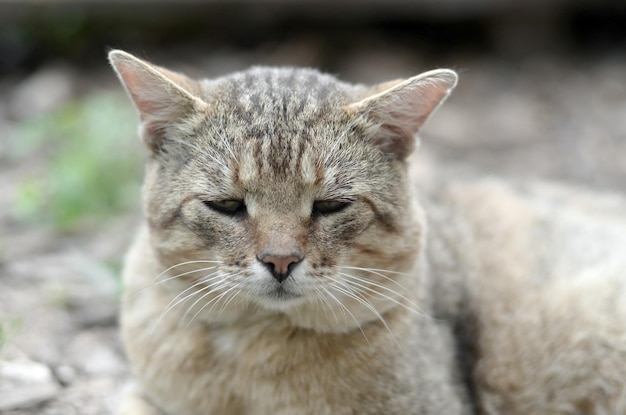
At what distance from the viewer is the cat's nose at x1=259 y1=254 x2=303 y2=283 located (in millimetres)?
3084

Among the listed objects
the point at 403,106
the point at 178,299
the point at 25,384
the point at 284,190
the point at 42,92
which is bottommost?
the point at 25,384

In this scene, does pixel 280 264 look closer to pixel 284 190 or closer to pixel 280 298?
pixel 280 298

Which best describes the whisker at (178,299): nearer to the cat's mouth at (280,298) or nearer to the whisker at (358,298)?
the cat's mouth at (280,298)

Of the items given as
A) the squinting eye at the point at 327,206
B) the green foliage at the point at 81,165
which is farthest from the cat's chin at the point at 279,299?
the green foliage at the point at 81,165

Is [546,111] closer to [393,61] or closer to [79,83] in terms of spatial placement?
[393,61]

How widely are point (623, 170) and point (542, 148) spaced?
794 millimetres

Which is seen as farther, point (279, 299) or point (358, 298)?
point (358, 298)

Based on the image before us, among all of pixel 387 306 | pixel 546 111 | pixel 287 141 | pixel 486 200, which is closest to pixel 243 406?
pixel 387 306

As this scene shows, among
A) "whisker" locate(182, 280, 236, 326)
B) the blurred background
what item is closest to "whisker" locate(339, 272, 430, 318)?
"whisker" locate(182, 280, 236, 326)

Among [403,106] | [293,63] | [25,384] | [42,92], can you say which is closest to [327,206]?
[403,106]

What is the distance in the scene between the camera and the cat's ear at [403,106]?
3383mm

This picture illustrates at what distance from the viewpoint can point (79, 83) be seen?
825 centimetres

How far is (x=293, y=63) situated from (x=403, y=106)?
4.95m

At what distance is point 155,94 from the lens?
3420mm
